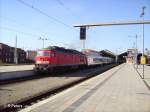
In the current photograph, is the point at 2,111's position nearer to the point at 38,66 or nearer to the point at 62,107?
the point at 62,107

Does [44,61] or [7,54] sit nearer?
[44,61]

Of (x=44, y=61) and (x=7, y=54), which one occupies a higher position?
(x=7, y=54)

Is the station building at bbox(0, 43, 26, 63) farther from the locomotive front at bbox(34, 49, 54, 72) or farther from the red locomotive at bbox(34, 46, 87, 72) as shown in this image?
the locomotive front at bbox(34, 49, 54, 72)

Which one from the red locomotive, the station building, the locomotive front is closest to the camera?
the locomotive front

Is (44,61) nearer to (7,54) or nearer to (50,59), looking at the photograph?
(50,59)

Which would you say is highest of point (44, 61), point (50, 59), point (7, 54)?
point (7, 54)

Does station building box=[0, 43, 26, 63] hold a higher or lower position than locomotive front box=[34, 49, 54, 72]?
higher

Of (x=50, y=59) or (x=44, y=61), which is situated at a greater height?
(x=50, y=59)

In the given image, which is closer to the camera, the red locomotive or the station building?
the red locomotive

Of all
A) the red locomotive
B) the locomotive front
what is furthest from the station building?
the locomotive front

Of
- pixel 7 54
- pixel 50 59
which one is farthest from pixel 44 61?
pixel 7 54

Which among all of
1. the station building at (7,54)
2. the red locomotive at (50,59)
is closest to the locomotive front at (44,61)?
the red locomotive at (50,59)

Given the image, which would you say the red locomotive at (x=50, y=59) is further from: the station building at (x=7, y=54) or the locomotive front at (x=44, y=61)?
the station building at (x=7, y=54)

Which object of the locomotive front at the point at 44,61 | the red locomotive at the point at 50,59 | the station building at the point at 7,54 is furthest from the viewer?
the station building at the point at 7,54
